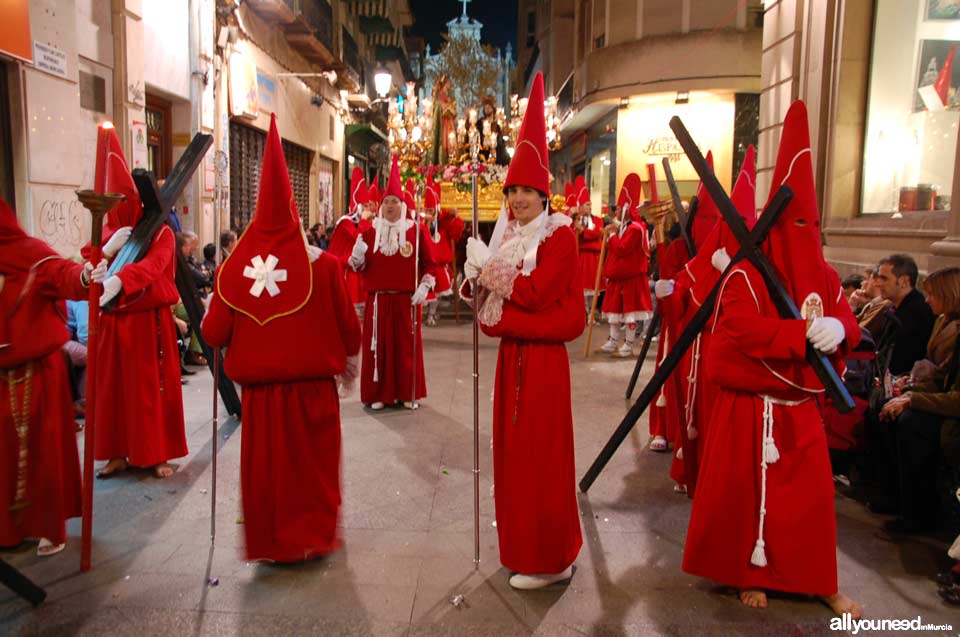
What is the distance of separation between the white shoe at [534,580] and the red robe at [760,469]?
26.3 inches

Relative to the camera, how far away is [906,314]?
4574 millimetres

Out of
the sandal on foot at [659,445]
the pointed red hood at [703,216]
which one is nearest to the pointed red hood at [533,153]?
the pointed red hood at [703,216]

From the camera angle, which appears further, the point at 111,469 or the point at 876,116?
the point at 876,116

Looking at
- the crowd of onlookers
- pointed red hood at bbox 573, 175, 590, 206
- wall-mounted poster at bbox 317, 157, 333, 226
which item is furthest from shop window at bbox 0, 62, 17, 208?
wall-mounted poster at bbox 317, 157, 333, 226

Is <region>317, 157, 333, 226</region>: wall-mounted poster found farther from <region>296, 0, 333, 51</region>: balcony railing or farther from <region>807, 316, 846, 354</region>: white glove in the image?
<region>807, 316, 846, 354</region>: white glove

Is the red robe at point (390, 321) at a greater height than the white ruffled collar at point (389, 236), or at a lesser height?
lesser

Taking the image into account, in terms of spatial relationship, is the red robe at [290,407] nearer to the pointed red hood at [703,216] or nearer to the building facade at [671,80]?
the pointed red hood at [703,216]

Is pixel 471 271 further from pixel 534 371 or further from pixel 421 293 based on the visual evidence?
pixel 421 293

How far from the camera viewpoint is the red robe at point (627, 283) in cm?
894

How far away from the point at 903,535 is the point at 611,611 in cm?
206

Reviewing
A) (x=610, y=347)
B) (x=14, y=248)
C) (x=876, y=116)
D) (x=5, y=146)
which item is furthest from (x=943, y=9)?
(x=5, y=146)

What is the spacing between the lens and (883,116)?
7.41m

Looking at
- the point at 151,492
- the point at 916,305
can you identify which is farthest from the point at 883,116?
the point at 151,492

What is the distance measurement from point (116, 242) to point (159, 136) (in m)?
7.11
